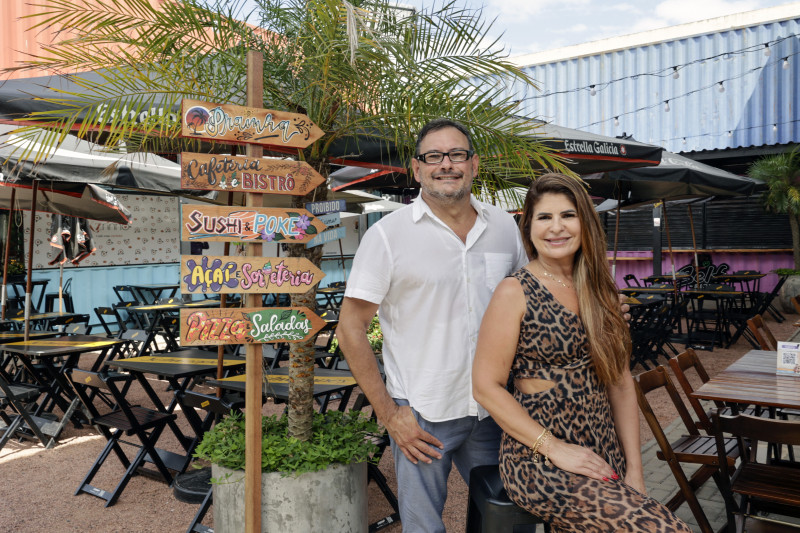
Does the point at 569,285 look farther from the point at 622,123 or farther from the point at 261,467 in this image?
the point at 622,123

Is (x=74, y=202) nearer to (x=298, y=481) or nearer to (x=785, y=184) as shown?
(x=298, y=481)

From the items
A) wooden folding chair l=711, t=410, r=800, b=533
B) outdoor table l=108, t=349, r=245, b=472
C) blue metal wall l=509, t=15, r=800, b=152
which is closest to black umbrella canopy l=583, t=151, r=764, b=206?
wooden folding chair l=711, t=410, r=800, b=533

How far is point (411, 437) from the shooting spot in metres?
2.31

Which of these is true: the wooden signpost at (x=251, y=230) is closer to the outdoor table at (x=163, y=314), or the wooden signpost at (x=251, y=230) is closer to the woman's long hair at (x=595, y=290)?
the woman's long hair at (x=595, y=290)

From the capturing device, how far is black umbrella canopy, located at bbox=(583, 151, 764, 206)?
7.39 m

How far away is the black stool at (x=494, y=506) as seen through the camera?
2.14m

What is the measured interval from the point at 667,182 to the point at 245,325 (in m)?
6.94

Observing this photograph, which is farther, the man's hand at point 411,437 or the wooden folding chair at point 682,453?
the wooden folding chair at point 682,453

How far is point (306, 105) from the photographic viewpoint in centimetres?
346

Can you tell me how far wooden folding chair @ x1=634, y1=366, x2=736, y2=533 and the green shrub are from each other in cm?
134

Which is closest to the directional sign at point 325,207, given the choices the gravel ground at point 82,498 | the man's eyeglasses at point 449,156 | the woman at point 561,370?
the man's eyeglasses at point 449,156

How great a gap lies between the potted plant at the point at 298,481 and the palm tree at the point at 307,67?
0.21m

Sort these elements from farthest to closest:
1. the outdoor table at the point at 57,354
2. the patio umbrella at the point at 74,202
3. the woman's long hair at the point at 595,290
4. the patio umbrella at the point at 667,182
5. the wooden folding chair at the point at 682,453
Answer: the patio umbrella at the point at 667,182
the patio umbrella at the point at 74,202
the outdoor table at the point at 57,354
the wooden folding chair at the point at 682,453
the woman's long hair at the point at 595,290

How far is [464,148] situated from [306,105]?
136 cm
